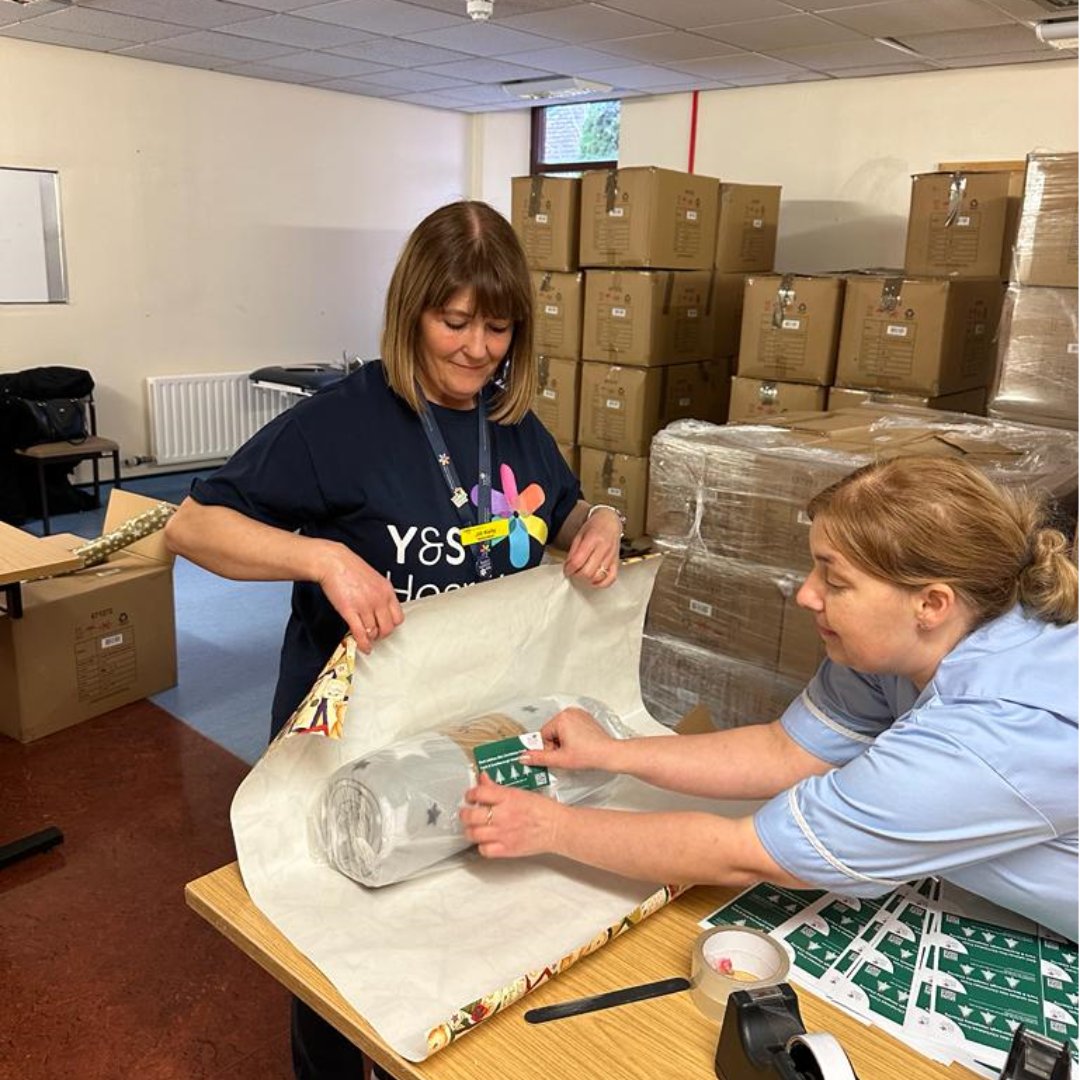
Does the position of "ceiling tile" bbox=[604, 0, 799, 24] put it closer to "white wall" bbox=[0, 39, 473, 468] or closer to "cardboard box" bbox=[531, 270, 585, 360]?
"cardboard box" bbox=[531, 270, 585, 360]

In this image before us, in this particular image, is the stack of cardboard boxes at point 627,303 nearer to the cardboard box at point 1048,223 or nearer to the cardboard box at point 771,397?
the cardboard box at point 771,397

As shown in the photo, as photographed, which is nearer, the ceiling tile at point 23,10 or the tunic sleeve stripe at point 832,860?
the tunic sleeve stripe at point 832,860

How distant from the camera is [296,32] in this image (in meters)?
4.98

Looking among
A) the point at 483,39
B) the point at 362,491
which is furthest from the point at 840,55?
the point at 362,491

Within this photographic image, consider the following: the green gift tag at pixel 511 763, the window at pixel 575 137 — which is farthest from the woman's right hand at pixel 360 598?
the window at pixel 575 137

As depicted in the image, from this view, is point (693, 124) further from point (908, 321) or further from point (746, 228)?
point (908, 321)

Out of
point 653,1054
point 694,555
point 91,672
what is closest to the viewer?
point 653,1054

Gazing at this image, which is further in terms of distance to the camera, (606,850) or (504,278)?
(504,278)

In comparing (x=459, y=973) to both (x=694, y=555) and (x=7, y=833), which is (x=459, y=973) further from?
(x=7, y=833)

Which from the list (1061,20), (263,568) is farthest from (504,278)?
(1061,20)

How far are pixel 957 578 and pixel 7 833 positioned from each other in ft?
8.26

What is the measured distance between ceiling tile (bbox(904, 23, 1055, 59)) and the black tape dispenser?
15.1ft

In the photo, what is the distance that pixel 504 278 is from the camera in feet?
4.47

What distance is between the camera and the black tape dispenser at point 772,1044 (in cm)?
75
